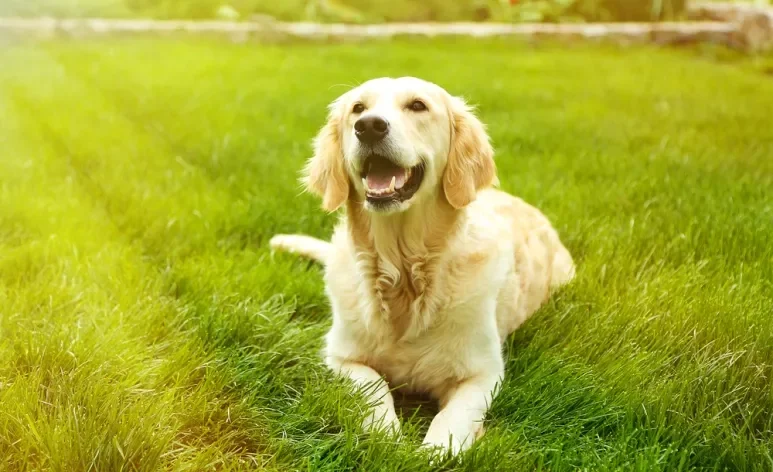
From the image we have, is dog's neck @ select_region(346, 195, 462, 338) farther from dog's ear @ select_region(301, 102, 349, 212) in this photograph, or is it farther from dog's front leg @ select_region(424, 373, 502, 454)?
dog's front leg @ select_region(424, 373, 502, 454)

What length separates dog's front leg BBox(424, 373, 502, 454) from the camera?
5.21ft

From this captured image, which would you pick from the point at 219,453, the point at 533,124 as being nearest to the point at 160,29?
the point at 533,124

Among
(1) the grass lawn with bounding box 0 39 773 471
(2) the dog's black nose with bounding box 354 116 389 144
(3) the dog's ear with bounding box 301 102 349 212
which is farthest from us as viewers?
(3) the dog's ear with bounding box 301 102 349 212

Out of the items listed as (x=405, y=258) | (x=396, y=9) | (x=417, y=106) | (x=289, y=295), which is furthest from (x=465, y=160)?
(x=396, y=9)

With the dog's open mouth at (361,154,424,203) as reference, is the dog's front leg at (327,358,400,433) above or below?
below

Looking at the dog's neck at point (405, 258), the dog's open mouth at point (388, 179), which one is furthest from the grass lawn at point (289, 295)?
the dog's open mouth at point (388, 179)

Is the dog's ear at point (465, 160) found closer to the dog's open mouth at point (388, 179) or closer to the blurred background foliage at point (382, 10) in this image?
the dog's open mouth at point (388, 179)

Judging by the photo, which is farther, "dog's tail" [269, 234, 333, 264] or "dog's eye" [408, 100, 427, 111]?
"dog's tail" [269, 234, 333, 264]

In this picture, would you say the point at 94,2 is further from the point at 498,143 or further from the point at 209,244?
the point at 209,244

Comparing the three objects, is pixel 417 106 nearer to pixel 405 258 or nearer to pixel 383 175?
pixel 383 175

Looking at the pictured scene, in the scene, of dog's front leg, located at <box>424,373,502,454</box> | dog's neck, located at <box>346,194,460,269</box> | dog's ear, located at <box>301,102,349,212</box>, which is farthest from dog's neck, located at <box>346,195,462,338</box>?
dog's front leg, located at <box>424,373,502,454</box>

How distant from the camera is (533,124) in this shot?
417 centimetres

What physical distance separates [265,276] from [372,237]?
0.48m

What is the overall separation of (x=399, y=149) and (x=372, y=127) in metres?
0.09
